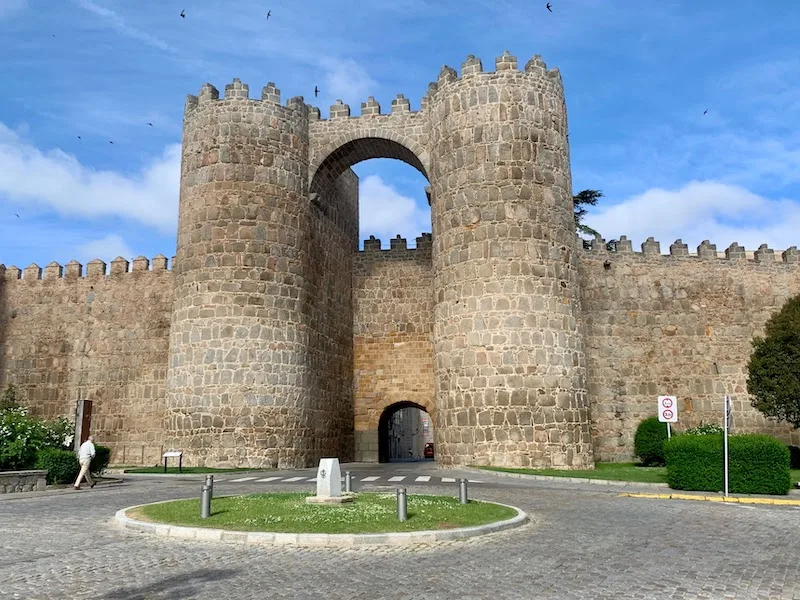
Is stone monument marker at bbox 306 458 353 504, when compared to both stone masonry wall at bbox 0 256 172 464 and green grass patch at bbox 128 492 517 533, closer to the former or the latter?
green grass patch at bbox 128 492 517 533

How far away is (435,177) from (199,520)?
51.6 ft

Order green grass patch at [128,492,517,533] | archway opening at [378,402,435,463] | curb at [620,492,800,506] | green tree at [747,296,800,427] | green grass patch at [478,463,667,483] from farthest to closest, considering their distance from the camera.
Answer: archway opening at [378,402,435,463] < green tree at [747,296,800,427] < green grass patch at [478,463,667,483] < curb at [620,492,800,506] < green grass patch at [128,492,517,533]

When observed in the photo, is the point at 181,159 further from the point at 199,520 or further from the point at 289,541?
the point at 289,541

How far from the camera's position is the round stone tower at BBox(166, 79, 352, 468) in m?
21.7

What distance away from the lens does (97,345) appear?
2888 cm

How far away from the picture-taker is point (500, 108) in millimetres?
21688

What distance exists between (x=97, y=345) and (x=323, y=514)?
22253 millimetres

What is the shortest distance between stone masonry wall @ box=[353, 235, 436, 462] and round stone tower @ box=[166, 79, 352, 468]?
3880mm

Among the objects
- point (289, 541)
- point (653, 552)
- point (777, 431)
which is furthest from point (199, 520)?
point (777, 431)

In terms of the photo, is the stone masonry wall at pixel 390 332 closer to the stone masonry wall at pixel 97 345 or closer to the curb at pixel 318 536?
the stone masonry wall at pixel 97 345

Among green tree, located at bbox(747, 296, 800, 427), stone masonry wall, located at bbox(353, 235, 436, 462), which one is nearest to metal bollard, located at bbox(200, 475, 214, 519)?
green tree, located at bbox(747, 296, 800, 427)

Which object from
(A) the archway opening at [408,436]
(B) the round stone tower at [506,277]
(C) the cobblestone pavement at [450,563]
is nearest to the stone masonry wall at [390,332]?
(B) the round stone tower at [506,277]

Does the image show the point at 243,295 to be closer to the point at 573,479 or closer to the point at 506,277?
the point at 506,277

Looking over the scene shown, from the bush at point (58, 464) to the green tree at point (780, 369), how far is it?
19.7 metres
